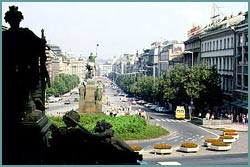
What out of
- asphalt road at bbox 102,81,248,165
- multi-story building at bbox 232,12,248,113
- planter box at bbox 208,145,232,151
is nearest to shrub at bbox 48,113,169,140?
asphalt road at bbox 102,81,248,165

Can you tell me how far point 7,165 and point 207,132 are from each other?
40.6m

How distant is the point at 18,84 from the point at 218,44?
74.3 metres

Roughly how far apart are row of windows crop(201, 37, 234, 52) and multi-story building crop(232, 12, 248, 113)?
3420 millimetres

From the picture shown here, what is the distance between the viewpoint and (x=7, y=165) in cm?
863

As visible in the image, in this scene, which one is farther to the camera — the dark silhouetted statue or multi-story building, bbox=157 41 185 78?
multi-story building, bbox=157 41 185 78

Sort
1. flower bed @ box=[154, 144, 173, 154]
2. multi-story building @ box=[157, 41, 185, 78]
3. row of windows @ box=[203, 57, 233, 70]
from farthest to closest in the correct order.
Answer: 1. multi-story building @ box=[157, 41, 185, 78]
2. row of windows @ box=[203, 57, 233, 70]
3. flower bed @ box=[154, 144, 173, 154]

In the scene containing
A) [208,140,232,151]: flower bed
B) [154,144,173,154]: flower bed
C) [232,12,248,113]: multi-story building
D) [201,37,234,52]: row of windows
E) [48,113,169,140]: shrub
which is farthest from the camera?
[201,37,234,52]: row of windows

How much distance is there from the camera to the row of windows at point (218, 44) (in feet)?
241

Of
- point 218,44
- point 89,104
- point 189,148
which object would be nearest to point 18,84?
point 189,148

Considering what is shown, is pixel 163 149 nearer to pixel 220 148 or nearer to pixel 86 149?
pixel 220 148

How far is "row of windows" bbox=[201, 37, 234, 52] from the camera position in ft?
241

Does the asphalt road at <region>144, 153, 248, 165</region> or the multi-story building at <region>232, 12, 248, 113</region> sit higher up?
the multi-story building at <region>232, 12, 248, 113</region>

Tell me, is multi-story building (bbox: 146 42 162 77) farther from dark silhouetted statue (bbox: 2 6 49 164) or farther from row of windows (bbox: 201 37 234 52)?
dark silhouetted statue (bbox: 2 6 49 164)

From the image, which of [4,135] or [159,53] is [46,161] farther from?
[159,53]
